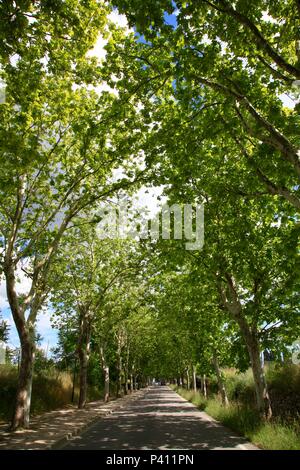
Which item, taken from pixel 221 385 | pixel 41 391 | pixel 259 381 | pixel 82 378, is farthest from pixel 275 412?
pixel 41 391

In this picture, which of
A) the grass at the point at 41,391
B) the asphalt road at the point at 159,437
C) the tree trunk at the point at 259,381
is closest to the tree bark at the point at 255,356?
the tree trunk at the point at 259,381

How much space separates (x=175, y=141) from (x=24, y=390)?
9.96 m

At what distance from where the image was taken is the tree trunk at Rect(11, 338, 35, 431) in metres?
13.0

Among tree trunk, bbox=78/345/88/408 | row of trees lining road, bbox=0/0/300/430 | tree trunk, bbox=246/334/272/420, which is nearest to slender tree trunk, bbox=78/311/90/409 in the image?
tree trunk, bbox=78/345/88/408

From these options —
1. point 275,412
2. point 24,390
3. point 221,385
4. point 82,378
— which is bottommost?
point 275,412

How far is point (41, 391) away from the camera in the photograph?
77.8 feet

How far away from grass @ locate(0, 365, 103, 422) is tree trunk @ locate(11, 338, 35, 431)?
4041mm

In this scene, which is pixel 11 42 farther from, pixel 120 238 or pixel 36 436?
pixel 120 238

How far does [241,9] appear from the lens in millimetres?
6738

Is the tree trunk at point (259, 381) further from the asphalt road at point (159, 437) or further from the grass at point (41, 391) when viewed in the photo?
the grass at point (41, 391)

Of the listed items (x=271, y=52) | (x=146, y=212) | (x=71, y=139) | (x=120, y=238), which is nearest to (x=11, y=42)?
(x=271, y=52)

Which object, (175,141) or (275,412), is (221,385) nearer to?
(275,412)

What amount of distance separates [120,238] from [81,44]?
48.7 ft

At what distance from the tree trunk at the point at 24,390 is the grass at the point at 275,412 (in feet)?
24.2
